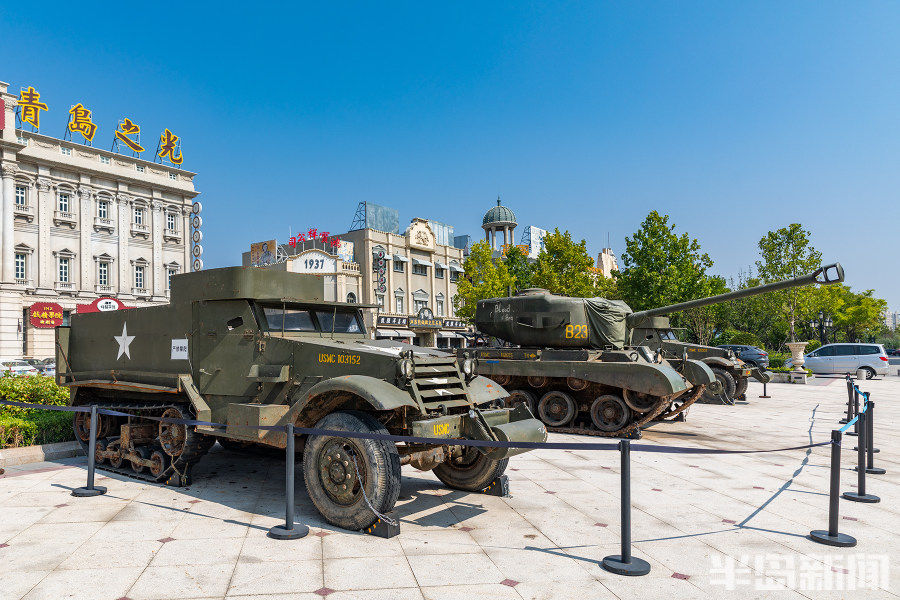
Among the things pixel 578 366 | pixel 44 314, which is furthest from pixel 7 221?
pixel 578 366

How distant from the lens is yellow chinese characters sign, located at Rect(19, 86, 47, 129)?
120 ft

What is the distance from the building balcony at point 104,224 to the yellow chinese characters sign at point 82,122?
17.6ft

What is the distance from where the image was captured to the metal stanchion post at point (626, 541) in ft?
15.1

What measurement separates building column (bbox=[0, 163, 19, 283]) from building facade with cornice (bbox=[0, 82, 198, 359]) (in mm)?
49

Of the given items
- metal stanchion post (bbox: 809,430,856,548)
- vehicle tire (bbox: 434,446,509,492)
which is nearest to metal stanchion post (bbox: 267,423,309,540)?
vehicle tire (bbox: 434,446,509,492)

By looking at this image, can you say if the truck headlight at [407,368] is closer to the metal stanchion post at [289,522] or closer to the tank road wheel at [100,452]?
the metal stanchion post at [289,522]

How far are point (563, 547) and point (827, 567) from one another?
2.10 m

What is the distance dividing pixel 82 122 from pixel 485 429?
1718 inches

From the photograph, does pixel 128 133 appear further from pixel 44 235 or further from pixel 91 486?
pixel 91 486

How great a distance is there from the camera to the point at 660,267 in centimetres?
3244

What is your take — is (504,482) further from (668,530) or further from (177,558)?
(177,558)

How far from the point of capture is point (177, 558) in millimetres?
4945

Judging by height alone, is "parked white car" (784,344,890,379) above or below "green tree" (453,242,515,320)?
below

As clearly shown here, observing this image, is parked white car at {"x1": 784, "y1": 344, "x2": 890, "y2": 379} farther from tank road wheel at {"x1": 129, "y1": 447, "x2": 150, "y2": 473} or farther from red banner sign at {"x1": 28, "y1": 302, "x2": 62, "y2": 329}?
red banner sign at {"x1": 28, "y1": 302, "x2": 62, "y2": 329}
